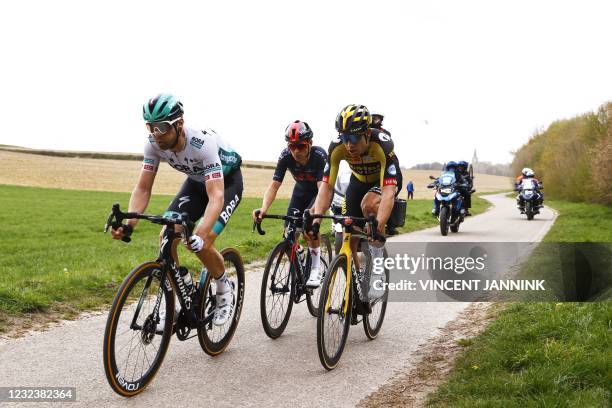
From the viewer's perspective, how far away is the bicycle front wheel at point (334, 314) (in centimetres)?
473

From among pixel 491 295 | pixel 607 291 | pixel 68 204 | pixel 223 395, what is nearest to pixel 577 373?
pixel 223 395

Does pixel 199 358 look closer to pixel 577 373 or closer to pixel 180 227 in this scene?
pixel 180 227

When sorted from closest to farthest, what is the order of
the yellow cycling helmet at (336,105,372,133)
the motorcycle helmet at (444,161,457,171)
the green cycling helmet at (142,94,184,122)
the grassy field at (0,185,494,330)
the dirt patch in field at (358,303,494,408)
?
the dirt patch in field at (358,303,494,408) < the green cycling helmet at (142,94,184,122) < the yellow cycling helmet at (336,105,372,133) < the grassy field at (0,185,494,330) < the motorcycle helmet at (444,161,457,171)

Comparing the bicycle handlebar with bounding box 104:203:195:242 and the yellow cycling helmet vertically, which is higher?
the yellow cycling helmet

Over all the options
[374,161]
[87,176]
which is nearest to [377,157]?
[374,161]

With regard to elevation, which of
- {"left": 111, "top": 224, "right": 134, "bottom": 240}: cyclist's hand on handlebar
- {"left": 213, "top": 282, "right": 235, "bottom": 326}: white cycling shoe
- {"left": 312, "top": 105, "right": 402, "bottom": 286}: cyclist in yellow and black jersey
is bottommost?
{"left": 213, "top": 282, "right": 235, "bottom": 326}: white cycling shoe

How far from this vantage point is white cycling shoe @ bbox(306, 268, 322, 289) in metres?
6.34

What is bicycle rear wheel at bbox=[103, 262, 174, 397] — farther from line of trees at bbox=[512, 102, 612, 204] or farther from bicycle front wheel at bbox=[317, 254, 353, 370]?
line of trees at bbox=[512, 102, 612, 204]

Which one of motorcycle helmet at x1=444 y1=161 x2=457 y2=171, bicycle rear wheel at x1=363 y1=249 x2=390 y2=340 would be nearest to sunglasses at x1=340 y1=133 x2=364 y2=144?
bicycle rear wheel at x1=363 y1=249 x2=390 y2=340

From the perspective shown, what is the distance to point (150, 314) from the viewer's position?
4.42m

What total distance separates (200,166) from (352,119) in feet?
4.69

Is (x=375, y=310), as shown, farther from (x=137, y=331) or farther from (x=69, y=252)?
(x=69, y=252)

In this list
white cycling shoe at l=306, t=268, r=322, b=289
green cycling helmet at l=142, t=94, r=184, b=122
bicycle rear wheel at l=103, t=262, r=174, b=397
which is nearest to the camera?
bicycle rear wheel at l=103, t=262, r=174, b=397

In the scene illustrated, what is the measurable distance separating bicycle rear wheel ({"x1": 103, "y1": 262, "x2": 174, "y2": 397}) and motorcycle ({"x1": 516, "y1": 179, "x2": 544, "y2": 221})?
2107 cm
